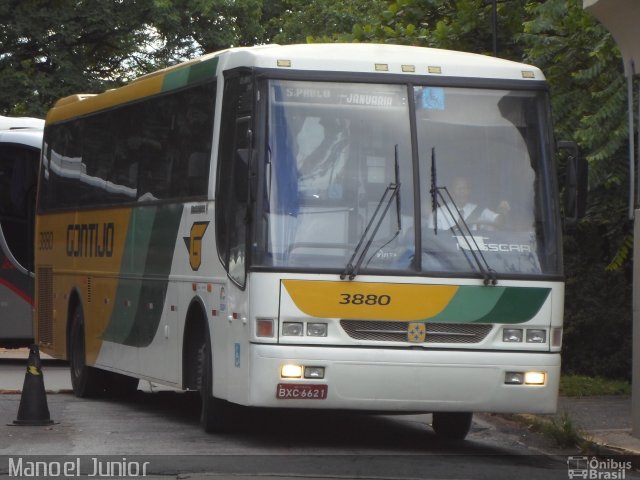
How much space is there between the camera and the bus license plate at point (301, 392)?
12016 millimetres

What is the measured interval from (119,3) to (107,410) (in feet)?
76.7

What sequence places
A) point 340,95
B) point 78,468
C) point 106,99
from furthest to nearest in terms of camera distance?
point 106,99 < point 340,95 < point 78,468

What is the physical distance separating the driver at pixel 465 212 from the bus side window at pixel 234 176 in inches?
59.1

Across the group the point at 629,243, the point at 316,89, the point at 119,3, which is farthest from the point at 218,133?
the point at 119,3

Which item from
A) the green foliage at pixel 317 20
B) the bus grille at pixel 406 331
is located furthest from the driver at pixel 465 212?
the green foliage at pixel 317 20

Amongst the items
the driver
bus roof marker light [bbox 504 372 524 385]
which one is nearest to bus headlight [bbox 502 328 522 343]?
bus roof marker light [bbox 504 372 524 385]

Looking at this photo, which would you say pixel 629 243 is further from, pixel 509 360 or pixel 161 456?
pixel 161 456

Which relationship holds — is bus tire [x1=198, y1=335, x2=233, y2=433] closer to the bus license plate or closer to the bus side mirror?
the bus license plate

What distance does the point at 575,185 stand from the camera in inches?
497

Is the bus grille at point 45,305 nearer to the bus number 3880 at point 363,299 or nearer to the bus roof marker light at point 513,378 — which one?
the bus number 3880 at point 363,299

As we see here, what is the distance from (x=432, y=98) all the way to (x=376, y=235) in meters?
1.31

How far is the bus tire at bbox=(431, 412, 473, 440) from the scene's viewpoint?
14.0 meters

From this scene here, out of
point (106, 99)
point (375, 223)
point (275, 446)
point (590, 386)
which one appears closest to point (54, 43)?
point (106, 99)

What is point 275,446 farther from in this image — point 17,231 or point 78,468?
point 17,231
